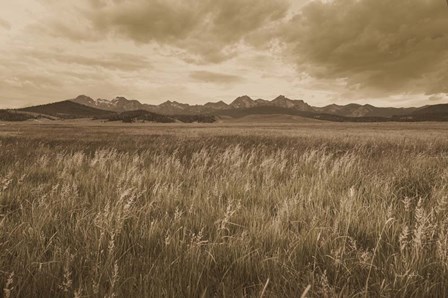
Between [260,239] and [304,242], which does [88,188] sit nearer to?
[260,239]

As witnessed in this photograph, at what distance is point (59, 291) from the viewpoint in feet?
6.66

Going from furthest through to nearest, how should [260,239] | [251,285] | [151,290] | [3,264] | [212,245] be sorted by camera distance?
[260,239] → [212,245] → [3,264] → [251,285] → [151,290]

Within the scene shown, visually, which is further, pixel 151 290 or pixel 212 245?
pixel 212 245

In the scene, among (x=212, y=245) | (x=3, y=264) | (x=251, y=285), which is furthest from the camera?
(x=212, y=245)

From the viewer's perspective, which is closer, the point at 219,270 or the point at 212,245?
the point at 219,270

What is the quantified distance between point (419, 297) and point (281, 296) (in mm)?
903

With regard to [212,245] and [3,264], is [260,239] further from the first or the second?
[3,264]

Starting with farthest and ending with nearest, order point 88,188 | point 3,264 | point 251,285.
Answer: point 88,188 < point 3,264 < point 251,285

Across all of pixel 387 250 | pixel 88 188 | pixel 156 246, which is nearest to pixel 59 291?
pixel 156 246

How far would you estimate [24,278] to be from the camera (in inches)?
83.3

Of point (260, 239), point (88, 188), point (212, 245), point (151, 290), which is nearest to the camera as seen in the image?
point (151, 290)

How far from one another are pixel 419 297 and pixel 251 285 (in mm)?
1080

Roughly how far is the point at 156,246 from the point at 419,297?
1.96 metres

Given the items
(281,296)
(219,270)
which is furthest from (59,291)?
(281,296)
